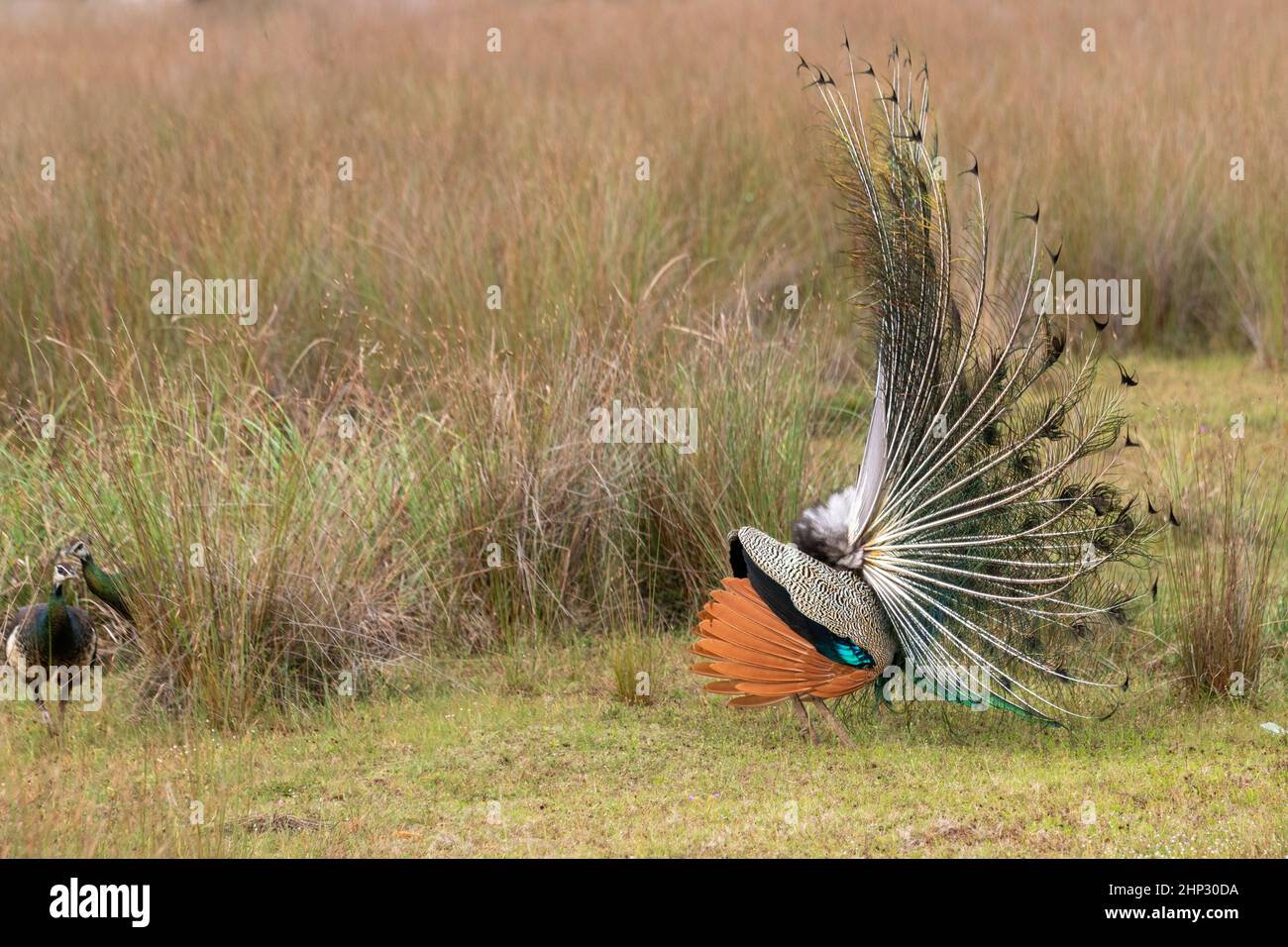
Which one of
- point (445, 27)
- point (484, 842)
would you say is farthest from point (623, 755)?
point (445, 27)

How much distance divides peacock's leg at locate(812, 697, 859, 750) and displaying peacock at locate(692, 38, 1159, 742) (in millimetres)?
16

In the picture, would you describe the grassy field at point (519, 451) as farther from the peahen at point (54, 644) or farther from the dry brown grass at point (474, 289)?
the peahen at point (54, 644)

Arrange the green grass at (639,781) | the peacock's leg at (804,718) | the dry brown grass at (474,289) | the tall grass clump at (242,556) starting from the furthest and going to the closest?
the dry brown grass at (474,289), the tall grass clump at (242,556), the peacock's leg at (804,718), the green grass at (639,781)

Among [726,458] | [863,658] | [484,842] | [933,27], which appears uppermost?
[933,27]

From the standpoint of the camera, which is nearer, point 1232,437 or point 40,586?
point 40,586

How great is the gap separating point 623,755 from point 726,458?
5.66 feet

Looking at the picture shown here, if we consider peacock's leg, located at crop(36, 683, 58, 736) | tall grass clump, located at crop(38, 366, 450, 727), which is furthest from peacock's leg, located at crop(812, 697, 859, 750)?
peacock's leg, located at crop(36, 683, 58, 736)

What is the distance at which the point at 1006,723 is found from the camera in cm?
611

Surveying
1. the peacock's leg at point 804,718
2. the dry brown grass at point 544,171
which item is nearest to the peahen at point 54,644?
the dry brown grass at point 544,171

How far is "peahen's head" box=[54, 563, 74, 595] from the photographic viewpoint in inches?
232

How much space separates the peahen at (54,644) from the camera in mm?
5934

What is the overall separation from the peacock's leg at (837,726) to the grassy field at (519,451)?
14 centimetres

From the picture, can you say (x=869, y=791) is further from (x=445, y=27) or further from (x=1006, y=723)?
(x=445, y=27)

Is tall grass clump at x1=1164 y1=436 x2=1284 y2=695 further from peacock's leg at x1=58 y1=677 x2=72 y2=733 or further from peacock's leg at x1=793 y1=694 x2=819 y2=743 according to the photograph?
peacock's leg at x1=58 y1=677 x2=72 y2=733
